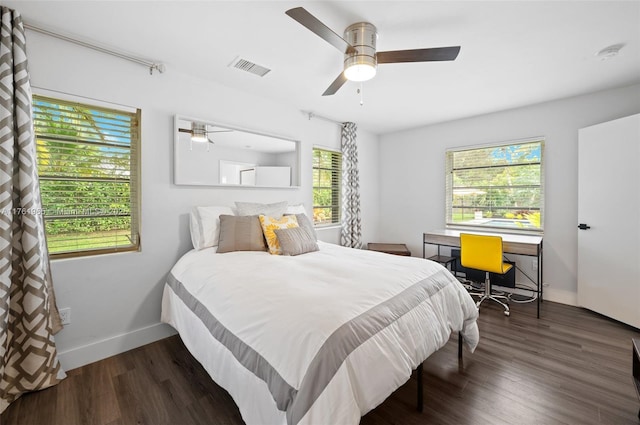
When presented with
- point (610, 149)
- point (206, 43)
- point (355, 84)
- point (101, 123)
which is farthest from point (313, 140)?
point (610, 149)

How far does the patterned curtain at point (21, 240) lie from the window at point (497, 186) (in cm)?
458

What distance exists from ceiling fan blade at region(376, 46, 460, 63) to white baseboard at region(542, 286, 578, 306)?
327 centimetres

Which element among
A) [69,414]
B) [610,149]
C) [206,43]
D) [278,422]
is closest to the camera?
[278,422]

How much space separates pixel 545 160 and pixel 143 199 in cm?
454

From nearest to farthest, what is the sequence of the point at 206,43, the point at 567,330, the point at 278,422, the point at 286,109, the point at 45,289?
the point at 278,422 < the point at 45,289 < the point at 206,43 < the point at 567,330 < the point at 286,109

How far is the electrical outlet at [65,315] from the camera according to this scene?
2.02 meters

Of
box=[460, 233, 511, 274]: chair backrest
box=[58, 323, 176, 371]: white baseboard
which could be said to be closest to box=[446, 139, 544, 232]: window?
box=[460, 233, 511, 274]: chair backrest

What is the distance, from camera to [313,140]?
3.78 meters

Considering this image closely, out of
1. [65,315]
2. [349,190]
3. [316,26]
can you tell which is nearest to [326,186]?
[349,190]

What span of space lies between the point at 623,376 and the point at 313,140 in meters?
3.63

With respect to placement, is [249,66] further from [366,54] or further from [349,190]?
[349,190]

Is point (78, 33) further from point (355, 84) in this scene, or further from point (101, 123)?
point (355, 84)

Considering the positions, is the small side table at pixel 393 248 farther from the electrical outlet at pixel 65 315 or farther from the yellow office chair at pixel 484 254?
the electrical outlet at pixel 65 315

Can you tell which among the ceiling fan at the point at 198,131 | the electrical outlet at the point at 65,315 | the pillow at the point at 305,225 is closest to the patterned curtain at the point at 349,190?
the pillow at the point at 305,225
